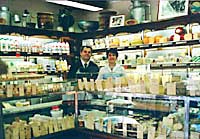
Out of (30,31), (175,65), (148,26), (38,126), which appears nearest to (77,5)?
(30,31)

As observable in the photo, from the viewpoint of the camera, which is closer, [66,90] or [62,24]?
[66,90]

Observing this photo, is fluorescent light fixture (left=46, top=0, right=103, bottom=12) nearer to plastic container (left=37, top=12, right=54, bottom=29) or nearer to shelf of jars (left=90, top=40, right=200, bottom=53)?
plastic container (left=37, top=12, right=54, bottom=29)

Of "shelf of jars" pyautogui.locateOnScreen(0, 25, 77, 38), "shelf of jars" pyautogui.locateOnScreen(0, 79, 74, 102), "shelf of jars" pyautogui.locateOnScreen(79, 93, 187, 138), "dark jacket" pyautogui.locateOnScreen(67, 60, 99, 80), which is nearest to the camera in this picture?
"shelf of jars" pyautogui.locateOnScreen(79, 93, 187, 138)

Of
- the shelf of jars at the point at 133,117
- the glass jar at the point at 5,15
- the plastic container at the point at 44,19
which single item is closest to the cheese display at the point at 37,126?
the shelf of jars at the point at 133,117

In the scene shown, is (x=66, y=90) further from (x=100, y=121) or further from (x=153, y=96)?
(x=153, y=96)

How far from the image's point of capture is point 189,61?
377 cm

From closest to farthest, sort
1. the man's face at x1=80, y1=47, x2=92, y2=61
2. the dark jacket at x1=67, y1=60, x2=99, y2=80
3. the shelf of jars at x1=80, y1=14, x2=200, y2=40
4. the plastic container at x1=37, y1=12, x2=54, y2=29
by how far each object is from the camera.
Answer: the dark jacket at x1=67, y1=60, x2=99, y2=80 → the shelf of jars at x1=80, y1=14, x2=200, y2=40 → the man's face at x1=80, y1=47, x2=92, y2=61 → the plastic container at x1=37, y1=12, x2=54, y2=29

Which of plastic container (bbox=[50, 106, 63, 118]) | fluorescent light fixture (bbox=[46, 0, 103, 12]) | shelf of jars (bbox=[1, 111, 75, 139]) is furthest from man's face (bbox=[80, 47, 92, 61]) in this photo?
fluorescent light fixture (bbox=[46, 0, 103, 12])

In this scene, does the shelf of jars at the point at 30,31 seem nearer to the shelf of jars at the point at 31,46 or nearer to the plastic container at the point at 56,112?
the shelf of jars at the point at 31,46

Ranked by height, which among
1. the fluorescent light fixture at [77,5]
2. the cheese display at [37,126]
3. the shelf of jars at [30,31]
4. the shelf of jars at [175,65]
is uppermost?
the fluorescent light fixture at [77,5]

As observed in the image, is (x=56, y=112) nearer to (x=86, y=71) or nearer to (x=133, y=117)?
(x=86, y=71)

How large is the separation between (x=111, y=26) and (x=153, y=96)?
2511mm

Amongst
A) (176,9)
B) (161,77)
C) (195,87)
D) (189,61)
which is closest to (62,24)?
(176,9)

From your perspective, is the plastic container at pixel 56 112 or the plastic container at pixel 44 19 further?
the plastic container at pixel 44 19
